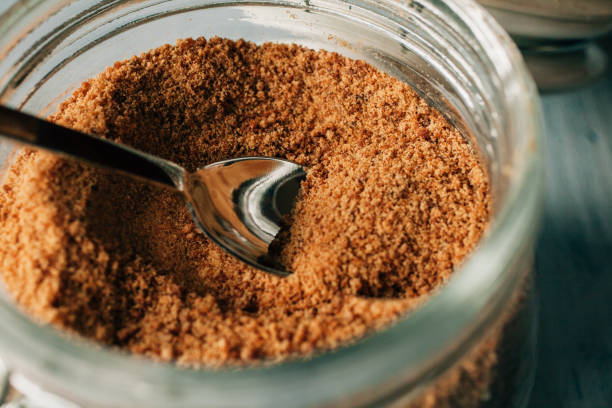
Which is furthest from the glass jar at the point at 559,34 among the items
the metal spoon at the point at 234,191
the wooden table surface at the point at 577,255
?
the metal spoon at the point at 234,191

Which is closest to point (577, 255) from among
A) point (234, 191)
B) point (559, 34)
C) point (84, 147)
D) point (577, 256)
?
point (577, 256)

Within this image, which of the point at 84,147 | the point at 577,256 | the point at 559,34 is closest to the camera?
the point at 84,147

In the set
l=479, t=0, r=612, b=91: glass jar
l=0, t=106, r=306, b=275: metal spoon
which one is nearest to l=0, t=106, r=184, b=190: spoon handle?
l=0, t=106, r=306, b=275: metal spoon

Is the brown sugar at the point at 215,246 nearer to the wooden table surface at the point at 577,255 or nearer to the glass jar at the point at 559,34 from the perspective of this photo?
the wooden table surface at the point at 577,255

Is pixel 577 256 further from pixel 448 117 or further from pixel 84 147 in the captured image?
pixel 84 147

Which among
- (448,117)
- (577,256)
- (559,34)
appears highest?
(559,34)

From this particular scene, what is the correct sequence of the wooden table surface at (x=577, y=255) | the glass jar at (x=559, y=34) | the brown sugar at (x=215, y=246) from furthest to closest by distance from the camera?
the glass jar at (x=559, y=34) < the wooden table surface at (x=577, y=255) < the brown sugar at (x=215, y=246)

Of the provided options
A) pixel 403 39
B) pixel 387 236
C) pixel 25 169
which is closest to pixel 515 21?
pixel 403 39
